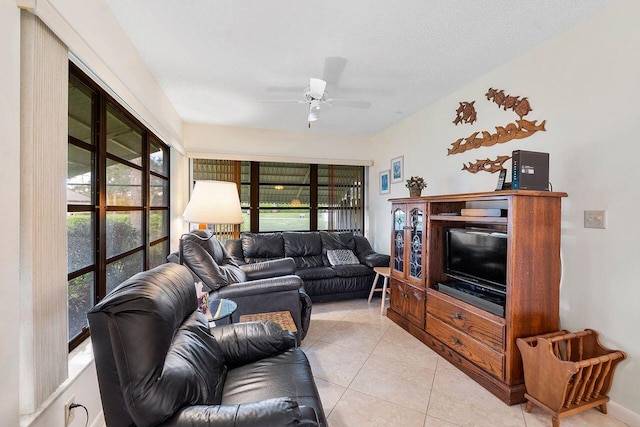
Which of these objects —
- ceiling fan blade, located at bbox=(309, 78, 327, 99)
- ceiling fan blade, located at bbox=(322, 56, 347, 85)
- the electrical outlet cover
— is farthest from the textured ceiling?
the electrical outlet cover

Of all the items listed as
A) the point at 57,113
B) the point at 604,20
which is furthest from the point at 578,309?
the point at 57,113

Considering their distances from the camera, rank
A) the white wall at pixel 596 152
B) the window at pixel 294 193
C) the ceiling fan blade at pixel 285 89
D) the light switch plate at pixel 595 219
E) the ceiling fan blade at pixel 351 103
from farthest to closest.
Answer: the window at pixel 294 193 → the ceiling fan blade at pixel 351 103 → the ceiling fan blade at pixel 285 89 → the light switch plate at pixel 595 219 → the white wall at pixel 596 152

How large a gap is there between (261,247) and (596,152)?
3.72m

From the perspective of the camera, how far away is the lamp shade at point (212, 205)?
2111 mm

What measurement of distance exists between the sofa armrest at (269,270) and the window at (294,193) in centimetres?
169

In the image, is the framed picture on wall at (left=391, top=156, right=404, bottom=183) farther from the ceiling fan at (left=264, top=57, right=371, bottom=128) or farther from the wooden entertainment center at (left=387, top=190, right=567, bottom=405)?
the ceiling fan at (left=264, top=57, right=371, bottom=128)

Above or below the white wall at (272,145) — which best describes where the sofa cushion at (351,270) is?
below

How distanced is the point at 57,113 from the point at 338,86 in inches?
95.4

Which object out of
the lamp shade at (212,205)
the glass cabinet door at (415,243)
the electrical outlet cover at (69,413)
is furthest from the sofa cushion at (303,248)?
the electrical outlet cover at (69,413)

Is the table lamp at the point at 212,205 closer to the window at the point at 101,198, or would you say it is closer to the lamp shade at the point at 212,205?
the lamp shade at the point at 212,205

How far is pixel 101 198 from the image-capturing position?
6.87 ft

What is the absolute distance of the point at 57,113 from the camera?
1.36 meters

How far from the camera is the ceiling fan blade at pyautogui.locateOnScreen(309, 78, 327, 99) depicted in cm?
246

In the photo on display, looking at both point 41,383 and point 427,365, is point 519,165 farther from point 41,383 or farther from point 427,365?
point 41,383
